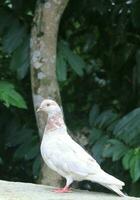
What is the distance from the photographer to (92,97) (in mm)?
6492

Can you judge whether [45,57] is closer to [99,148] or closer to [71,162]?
[99,148]

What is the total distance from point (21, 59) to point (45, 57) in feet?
1.01

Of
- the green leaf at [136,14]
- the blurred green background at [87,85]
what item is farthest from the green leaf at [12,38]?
the green leaf at [136,14]

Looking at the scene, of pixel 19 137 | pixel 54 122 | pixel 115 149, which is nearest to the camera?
pixel 54 122

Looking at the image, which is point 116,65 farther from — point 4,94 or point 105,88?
point 4,94

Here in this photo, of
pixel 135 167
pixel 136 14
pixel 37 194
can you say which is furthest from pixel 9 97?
pixel 136 14

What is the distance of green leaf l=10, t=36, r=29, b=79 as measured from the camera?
5.61m

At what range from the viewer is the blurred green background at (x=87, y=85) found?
205 inches

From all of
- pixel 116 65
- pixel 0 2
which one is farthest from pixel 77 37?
pixel 0 2

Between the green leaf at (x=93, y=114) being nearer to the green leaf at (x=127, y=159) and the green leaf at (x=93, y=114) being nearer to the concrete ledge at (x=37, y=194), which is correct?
the green leaf at (x=127, y=159)

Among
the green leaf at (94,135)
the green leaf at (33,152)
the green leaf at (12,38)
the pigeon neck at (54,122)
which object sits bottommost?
the green leaf at (33,152)

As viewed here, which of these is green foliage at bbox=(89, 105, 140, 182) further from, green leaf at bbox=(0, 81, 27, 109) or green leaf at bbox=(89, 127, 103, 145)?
green leaf at bbox=(0, 81, 27, 109)

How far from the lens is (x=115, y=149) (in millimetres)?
5000

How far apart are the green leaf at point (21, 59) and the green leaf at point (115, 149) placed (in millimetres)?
952
